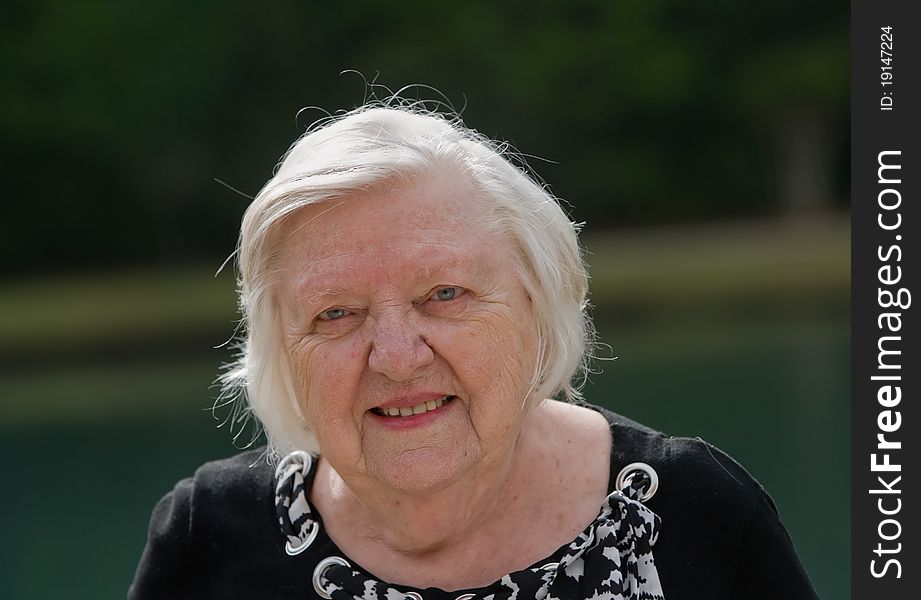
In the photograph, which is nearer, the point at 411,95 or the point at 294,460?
the point at 294,460

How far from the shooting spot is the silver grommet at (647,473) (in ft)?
6.19

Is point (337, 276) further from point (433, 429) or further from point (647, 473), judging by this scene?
point (647, 473)

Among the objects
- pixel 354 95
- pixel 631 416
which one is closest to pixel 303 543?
pixel 631 416

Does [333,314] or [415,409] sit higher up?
[333,314]

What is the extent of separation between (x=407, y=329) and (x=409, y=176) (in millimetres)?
208

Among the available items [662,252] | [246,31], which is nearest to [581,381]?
[662,252]

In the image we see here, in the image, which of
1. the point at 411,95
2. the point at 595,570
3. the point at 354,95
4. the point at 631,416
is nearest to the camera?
the point at 595,570

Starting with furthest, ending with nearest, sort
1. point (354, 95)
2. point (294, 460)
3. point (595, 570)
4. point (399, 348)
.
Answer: point (354, 95), point (294, 460), point (595, 570), point (399, 348)

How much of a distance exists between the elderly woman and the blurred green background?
10.5 m

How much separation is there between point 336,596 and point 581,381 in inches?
24.9

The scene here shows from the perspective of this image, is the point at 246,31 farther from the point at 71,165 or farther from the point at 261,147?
the point at 71,165

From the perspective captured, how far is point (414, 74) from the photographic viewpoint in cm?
1831

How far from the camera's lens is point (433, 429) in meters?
1.73

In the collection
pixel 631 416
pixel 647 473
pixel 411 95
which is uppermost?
pixel 411 95
